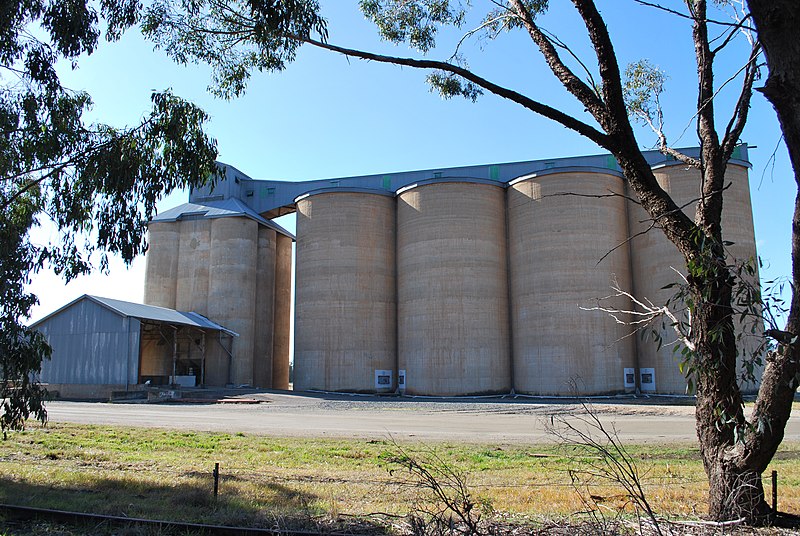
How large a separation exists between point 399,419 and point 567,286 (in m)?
18.8

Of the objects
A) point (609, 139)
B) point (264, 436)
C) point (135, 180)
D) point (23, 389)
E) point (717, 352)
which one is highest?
point (135, 180)

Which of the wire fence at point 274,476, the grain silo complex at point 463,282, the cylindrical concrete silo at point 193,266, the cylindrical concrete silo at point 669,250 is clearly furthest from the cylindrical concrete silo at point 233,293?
the wire fence at point 274,476

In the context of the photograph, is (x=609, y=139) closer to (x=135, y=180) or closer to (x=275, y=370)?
(x=135, y=180)

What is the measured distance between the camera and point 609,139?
7.54 m

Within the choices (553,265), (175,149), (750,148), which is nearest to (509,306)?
(553,265)

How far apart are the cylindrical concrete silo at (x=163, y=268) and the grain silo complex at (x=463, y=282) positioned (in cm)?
60

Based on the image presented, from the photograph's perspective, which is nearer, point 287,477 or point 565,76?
point 565,76

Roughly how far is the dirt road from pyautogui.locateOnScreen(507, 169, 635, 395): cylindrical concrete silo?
13.3 ft

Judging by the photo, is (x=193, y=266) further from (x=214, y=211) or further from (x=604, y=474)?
(x=604, y=474)

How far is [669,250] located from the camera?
40812 millimetres

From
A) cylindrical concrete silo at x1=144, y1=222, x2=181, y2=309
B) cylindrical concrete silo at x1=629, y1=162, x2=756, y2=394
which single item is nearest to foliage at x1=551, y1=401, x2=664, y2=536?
cylindrical concrete silo at x1=629, y1=162, x2=756, y2=394

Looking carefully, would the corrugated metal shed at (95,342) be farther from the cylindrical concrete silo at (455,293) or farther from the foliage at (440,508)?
the foliage at (440,508)

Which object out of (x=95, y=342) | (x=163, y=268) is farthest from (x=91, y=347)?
(x=163, y=268)

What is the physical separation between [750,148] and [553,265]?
1659cm
